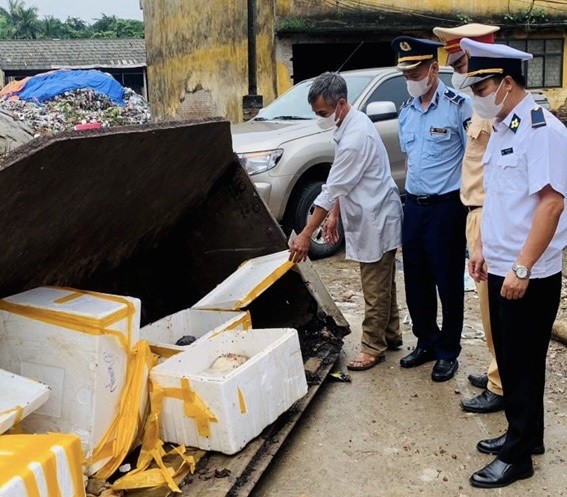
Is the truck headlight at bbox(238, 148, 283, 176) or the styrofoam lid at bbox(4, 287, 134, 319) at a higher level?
the styrofoam lid at bbox(4, 287, 134, 319)

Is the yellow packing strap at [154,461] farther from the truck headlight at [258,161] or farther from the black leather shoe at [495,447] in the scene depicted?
the truck headlight at [258,161]

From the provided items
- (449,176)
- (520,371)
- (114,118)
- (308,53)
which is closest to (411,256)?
(449,176)

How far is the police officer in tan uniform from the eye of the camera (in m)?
3.70

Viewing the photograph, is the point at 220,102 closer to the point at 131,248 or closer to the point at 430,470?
the point at 131,248

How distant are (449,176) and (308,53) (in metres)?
15.7

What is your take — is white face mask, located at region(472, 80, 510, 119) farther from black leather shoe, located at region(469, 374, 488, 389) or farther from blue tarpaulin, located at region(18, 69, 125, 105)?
blue tarpaulin, located at region(18, 69, 125, 105)

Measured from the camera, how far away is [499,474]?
10.3 feet

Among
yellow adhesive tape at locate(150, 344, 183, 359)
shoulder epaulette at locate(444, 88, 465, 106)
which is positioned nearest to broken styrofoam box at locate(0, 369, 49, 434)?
yellow adhesive tape at locate(150, 344, 183, 359)

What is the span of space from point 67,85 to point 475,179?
70.6ft

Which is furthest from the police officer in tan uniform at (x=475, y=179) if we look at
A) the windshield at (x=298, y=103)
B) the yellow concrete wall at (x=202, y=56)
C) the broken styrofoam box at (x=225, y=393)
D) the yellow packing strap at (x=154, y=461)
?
the yellow concrete wall at (x=202, y=56)

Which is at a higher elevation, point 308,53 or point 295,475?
point 308,53

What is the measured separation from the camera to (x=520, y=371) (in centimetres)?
306

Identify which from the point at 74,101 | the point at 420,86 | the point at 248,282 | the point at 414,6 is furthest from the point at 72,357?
the point at 74,101

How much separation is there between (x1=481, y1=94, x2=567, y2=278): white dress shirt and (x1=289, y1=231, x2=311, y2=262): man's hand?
125 cm
